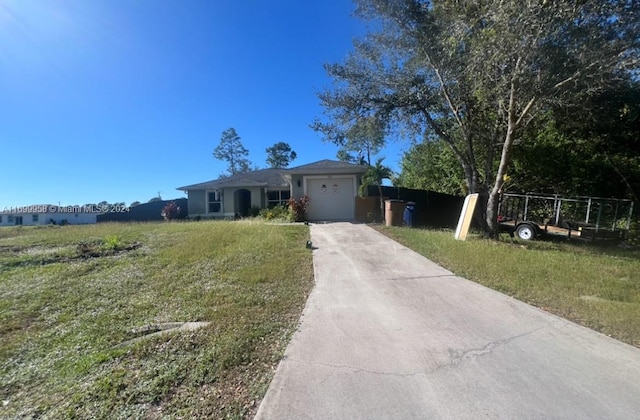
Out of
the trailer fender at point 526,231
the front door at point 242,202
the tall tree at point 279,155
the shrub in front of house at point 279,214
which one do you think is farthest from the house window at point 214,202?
the tall tree at point 279,155

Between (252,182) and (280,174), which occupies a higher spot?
(280,174)

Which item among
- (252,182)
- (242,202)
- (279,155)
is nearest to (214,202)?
(242,202)

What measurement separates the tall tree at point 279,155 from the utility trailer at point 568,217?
43809 millimetres

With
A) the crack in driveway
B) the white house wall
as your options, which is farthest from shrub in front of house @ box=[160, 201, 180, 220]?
the crack in driveway

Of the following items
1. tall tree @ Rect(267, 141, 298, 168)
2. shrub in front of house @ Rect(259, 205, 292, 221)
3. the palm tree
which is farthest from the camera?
tall tree @ Rect(267, 141, 298, 168)

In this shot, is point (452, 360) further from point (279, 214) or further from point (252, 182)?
point (252, 182)

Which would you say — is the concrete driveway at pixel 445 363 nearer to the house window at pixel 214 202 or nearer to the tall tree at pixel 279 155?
the house window at pixel 214 202

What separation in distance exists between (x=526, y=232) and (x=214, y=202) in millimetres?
17663

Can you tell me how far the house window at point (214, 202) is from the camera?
2108cm

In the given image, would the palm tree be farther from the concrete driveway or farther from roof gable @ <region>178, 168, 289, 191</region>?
the concrete driveway

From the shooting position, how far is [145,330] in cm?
394

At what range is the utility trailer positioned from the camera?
30.9ft

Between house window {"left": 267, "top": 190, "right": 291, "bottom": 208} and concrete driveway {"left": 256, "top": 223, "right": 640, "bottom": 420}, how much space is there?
15197 mm

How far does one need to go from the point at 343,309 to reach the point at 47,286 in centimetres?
564
